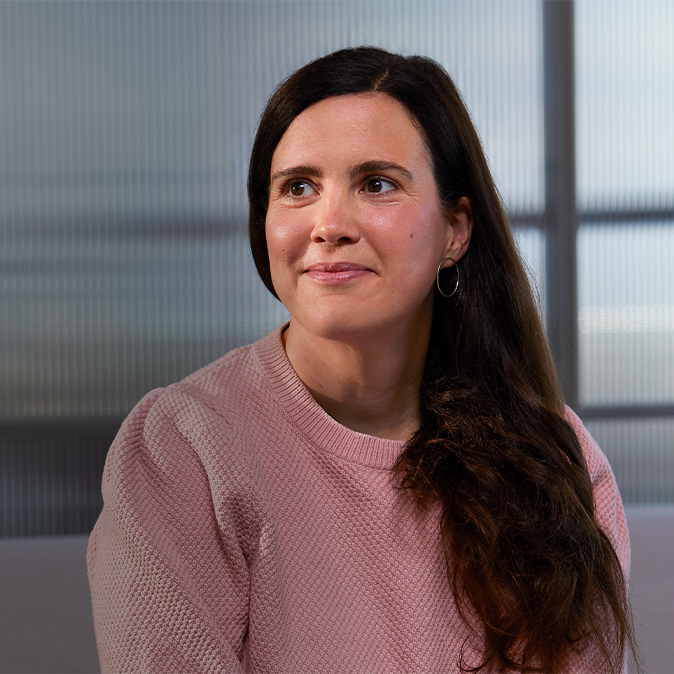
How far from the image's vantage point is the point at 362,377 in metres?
1.26

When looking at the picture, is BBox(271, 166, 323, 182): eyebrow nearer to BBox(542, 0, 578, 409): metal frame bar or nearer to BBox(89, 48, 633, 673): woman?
BBox(89, 48, 633, 673): woman

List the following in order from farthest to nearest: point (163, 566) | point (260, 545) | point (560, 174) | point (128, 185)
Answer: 1. point (560, 174)
2. point (128, 185)
3. point (260, 545)
4. point (163, 566)

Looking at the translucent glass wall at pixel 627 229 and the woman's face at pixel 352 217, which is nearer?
the woman's face at pixel 352 217

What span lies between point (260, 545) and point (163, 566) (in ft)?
0.52

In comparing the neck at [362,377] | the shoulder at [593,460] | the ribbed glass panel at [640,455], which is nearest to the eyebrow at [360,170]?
the neck at [362,377]

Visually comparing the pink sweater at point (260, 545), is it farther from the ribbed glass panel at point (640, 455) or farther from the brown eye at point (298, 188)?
the ribbed glass panel at point (640, 455)

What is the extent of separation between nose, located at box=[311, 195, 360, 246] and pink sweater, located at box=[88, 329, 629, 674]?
0.24 m

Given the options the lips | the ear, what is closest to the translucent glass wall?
the ear

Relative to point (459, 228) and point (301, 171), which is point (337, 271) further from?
point (459, 228)

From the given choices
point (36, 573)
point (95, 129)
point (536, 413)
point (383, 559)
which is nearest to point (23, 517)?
point (36, 573)

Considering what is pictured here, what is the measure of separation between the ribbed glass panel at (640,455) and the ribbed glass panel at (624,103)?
0.67 metres

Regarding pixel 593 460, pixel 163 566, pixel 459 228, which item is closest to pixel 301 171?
pixel 459 228

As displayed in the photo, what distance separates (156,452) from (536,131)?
5.23ft

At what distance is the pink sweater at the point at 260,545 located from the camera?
977 millimetres
